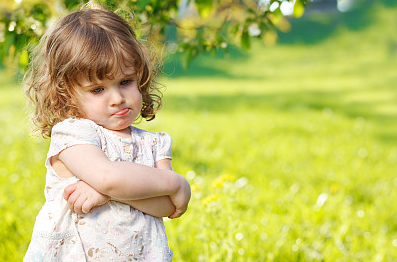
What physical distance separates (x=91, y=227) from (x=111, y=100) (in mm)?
423

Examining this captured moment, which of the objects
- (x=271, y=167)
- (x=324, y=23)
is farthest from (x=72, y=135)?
(x=324, y=23)

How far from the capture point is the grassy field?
126 inches

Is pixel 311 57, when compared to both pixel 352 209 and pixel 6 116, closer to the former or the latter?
pixel 6 116

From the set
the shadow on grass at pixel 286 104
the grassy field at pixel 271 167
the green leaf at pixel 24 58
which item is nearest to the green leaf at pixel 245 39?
the grassy field at pixel 271 167

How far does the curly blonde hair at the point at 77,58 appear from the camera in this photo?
168 cm

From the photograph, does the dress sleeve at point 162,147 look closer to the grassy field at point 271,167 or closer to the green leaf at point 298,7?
the grassy field at point 271,167

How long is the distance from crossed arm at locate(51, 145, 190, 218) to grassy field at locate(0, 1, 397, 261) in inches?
18.1

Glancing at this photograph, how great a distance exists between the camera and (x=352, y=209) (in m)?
4.22

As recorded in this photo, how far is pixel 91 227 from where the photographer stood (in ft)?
5.46

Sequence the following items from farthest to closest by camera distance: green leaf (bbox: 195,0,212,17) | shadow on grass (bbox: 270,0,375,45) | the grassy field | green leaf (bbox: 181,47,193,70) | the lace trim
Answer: shadow on grass (bbox: 270,0,375,45)
the grassy field
green leaf (bbox: 181,47,193,70)
green leaf (bbox: 195,0,212,17)
the lace trim

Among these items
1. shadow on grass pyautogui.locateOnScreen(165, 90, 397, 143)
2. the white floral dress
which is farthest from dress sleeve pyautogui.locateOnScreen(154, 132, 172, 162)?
shadow on grass pyautogui.locateOnScreen(165, 90, 397, 143)

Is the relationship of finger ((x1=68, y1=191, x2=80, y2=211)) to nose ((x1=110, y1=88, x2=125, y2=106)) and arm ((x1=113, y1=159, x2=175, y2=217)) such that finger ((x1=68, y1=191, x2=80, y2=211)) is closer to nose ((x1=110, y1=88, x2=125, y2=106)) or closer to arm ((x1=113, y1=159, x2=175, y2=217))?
arm ((x1=113, y1=159, x2=175, y2=217))

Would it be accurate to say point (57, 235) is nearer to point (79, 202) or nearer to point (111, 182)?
point (79, 202)

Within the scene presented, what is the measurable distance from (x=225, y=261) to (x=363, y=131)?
521 centimetres
